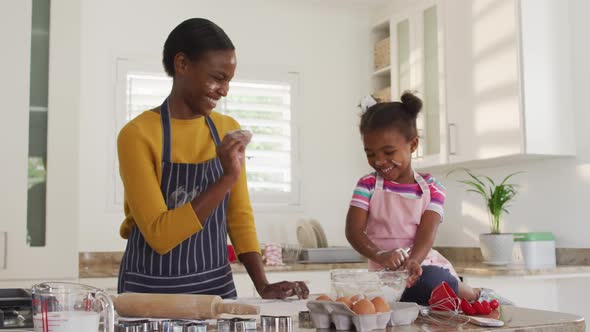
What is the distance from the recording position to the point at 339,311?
1.04 meters

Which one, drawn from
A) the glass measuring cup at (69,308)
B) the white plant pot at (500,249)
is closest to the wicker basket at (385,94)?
the white plant pot at (500,249)

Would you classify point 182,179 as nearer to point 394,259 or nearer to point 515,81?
point 394,259

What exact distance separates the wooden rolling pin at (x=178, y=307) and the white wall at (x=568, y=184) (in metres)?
2.37

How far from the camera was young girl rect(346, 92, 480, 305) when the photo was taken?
173 centimetres

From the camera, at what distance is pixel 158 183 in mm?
1475

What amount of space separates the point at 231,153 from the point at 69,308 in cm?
53

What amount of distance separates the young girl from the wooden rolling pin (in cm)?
60

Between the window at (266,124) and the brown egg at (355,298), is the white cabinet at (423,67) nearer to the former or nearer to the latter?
the window at (266,124)

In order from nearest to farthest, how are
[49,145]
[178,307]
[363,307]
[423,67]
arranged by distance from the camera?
[363,307] → [178,307] → [49,145] → [423,67]

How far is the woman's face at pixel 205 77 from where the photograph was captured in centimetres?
152

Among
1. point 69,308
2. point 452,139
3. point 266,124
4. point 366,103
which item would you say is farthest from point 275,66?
point 69,308

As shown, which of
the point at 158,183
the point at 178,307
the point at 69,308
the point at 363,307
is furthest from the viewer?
the point at 158,183

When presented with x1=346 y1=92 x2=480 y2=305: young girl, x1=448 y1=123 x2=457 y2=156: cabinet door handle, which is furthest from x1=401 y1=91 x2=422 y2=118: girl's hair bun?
x1=448 y1=123 x2=457 y2=156: cabinet door handle

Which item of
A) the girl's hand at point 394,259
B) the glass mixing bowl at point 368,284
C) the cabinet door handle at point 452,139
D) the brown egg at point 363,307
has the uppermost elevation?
the cabinet door handle at point 452,139
